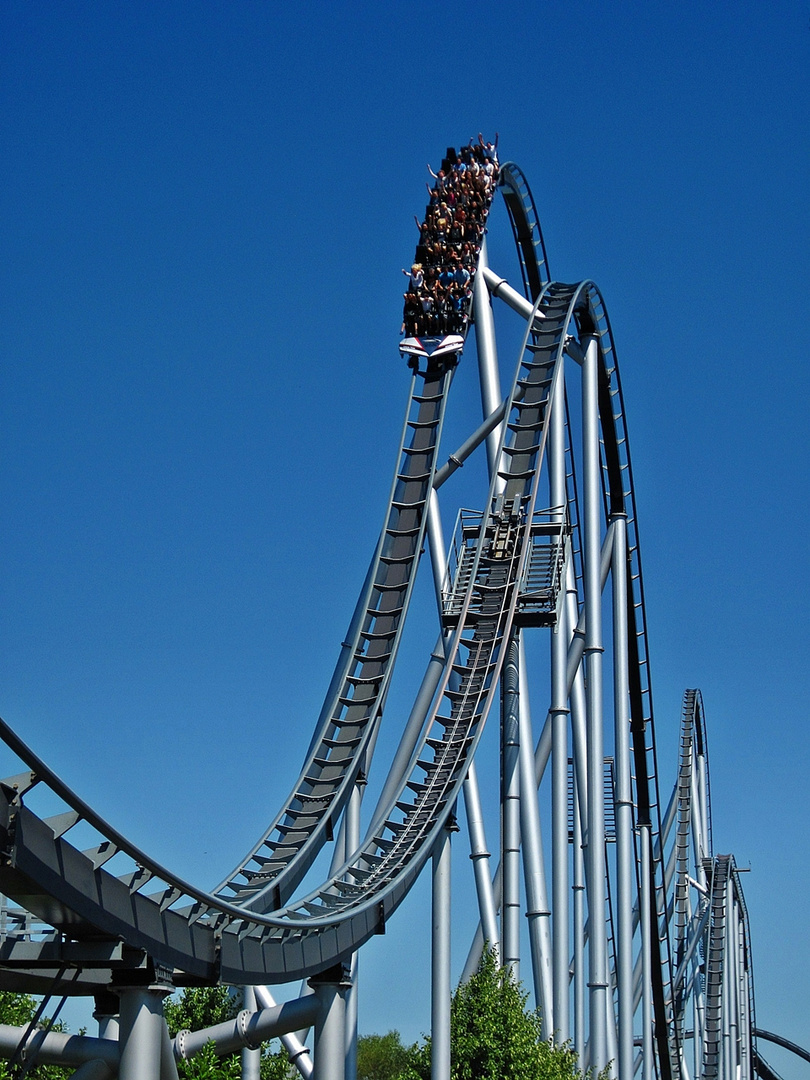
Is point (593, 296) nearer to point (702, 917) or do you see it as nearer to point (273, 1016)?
point (273, 1016)

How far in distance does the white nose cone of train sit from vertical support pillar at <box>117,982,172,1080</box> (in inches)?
390

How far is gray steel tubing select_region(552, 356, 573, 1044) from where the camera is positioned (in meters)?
14.1

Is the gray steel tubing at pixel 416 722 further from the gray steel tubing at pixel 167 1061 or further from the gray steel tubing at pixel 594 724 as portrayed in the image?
the gray steel tubing at pixel 167 1061

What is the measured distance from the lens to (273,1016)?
1055cm

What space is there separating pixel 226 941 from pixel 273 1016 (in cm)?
174

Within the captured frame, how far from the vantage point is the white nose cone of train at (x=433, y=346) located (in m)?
16.9

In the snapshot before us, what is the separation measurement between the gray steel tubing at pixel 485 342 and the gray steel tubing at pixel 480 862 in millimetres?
4337

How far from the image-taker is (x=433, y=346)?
55.6 ft

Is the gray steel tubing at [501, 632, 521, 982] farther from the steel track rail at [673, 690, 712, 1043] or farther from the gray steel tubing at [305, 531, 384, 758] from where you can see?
the steel track rail at [673, 690, 712, 1043]

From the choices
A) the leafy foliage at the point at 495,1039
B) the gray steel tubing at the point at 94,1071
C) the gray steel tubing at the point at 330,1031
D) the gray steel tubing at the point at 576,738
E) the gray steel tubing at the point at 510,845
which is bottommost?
the gray steel tubing at the point at 94,1071

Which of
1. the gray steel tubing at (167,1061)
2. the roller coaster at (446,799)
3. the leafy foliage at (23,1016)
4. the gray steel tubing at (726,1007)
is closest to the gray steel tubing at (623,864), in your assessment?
the roller coaster at (446,799)

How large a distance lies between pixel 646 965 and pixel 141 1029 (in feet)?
35.6

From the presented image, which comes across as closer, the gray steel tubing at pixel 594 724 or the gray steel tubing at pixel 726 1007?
the gray steel tubing at pixel 594 724

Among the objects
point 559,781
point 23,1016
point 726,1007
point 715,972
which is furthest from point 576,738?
point 715,972
